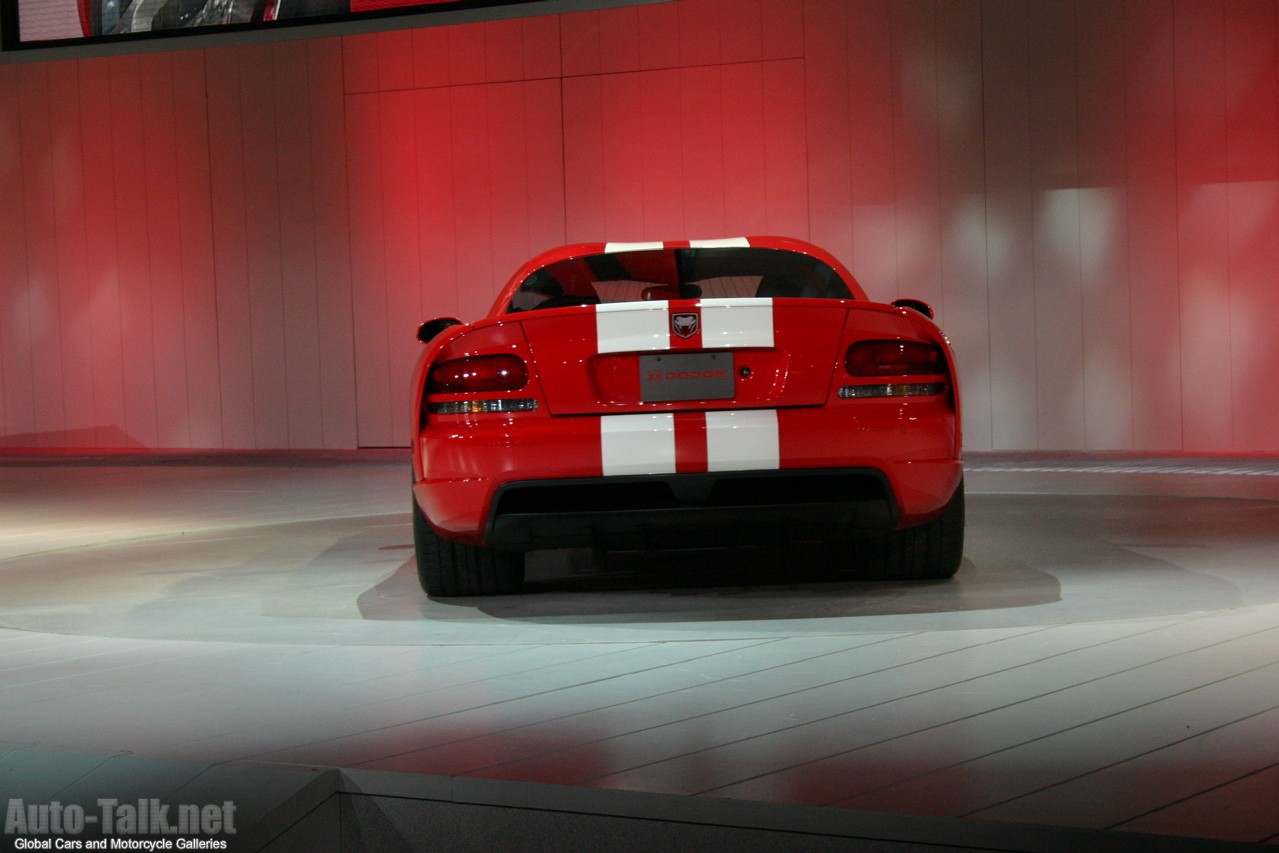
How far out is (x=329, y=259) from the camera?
12680mm

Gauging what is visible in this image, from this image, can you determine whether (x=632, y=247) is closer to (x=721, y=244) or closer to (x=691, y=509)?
(x=721, y=244)

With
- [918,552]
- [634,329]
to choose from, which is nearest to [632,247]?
[634,329]

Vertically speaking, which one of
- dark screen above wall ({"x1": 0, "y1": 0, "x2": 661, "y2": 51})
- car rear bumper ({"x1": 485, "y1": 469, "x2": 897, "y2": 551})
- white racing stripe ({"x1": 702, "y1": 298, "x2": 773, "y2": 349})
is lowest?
car rear bumper ({"x1": 485, "y1": 469, "x2": 897, "y2": 551})

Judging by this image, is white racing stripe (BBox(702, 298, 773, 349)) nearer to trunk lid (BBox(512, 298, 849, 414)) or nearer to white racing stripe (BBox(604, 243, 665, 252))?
trunk lid (BBox(512, 298, 849, 414))

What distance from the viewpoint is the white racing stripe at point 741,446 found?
3590 millimetres

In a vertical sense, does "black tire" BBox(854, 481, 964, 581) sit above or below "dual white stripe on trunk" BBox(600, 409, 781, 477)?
below

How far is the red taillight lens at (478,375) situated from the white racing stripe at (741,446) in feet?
1.69

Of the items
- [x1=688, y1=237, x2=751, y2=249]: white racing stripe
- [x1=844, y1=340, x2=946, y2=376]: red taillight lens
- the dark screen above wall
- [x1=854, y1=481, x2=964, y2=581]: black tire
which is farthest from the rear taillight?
the dark screen above wall

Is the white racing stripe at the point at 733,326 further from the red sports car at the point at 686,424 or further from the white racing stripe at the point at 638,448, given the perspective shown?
the white racing stripe at the point at 638,448

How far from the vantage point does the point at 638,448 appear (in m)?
3.59

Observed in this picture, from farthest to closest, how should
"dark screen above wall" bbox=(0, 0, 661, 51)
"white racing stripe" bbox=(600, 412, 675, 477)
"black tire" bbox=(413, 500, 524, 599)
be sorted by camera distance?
"dark screen above wall" bbox=(0, 0, 661, 51), "black tire" bbox=(413, 500, 524, 599), "white racing stripe" bbox=(600, 412, 675, 477)

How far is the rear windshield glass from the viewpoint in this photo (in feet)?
14.6

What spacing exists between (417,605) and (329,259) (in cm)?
912

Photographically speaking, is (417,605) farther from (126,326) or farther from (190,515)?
(126,326)
